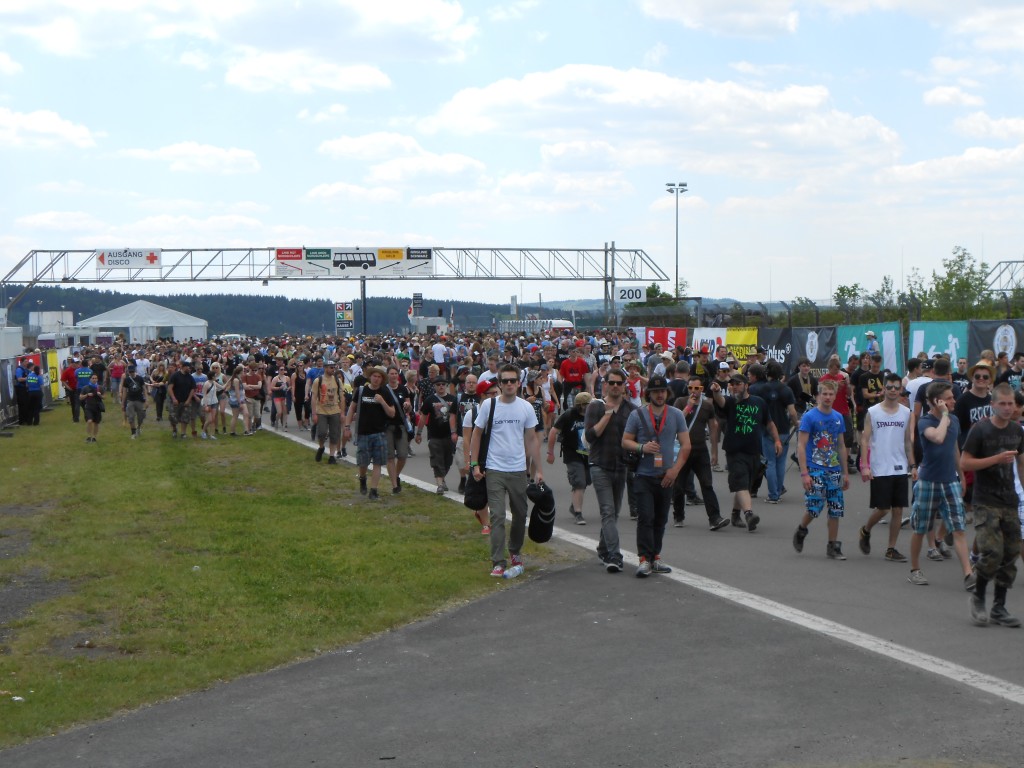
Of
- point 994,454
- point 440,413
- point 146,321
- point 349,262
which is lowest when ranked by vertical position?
point 440,413

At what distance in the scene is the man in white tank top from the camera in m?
10.2

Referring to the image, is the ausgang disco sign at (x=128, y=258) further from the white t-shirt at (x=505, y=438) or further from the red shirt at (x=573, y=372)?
the white t-shirt at (x=505, y=438)

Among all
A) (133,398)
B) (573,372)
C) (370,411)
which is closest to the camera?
(370,411)

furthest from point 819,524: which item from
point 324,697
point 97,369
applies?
point 97,369

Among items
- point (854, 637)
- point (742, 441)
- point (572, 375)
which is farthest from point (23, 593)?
point (572, 375)

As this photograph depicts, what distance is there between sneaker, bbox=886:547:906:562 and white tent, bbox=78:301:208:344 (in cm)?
5608

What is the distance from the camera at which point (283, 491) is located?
52.2 ft

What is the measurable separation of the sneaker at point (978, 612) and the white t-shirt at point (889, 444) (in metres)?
2.35

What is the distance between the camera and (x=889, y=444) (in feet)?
33.5

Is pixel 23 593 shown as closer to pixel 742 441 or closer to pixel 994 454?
pixel 742 441

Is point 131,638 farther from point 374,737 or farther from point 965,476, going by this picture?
point 965,476

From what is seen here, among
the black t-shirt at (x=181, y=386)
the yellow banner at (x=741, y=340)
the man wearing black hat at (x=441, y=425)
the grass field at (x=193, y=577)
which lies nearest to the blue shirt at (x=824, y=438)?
the grass field at (x=193, y=577)

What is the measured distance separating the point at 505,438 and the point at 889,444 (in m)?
3.38

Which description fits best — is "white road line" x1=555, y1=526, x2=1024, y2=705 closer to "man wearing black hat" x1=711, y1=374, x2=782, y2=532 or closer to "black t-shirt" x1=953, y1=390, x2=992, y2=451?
"man wearing black hat" x1=711, y1=374, x2=782, y2=532
